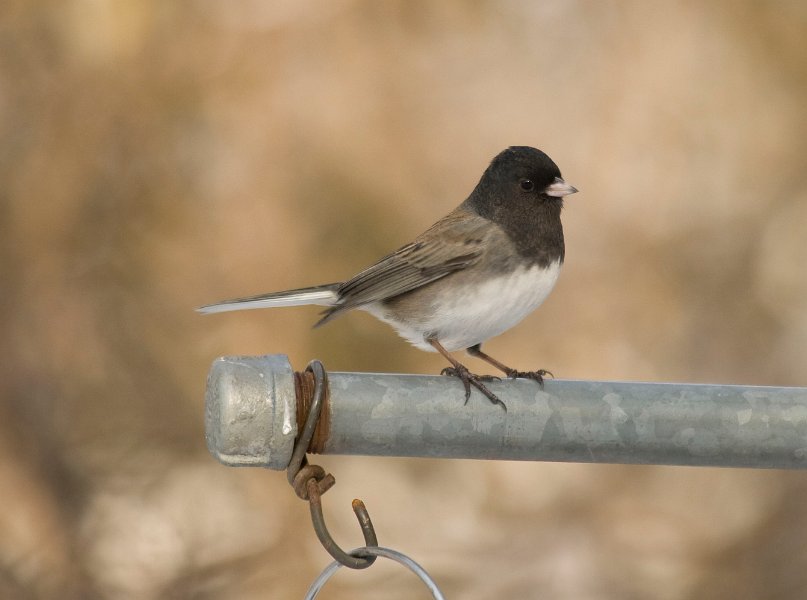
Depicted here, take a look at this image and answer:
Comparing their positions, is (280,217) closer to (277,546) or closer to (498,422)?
(277,546)

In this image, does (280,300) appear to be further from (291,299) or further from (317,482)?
(317,482)

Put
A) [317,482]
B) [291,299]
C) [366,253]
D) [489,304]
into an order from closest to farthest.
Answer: [317,482] → [489,304] → [291,299] → [366,253]

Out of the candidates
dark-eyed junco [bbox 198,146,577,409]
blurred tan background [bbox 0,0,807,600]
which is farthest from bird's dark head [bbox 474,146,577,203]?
blurred tan background [bbox 0,0,807,600]

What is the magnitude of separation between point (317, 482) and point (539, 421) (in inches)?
11.3

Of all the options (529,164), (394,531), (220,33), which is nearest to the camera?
(529,164)

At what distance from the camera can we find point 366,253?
3.99 meters

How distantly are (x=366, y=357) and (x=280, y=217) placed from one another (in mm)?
596

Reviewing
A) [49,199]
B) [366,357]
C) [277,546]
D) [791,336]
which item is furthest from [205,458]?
[791,336]

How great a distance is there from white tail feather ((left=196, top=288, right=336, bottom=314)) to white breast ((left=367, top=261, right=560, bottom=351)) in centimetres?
26

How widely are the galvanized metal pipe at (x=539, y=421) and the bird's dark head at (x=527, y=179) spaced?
1165 millimetres

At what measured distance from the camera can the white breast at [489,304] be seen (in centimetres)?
238

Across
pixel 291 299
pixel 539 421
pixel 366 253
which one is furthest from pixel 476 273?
pixel 366 253

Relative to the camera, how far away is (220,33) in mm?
4062

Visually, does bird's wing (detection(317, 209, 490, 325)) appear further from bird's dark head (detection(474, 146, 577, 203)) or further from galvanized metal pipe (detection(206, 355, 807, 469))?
galvanized metal pipe (detection(206, 355, 807, 469))
